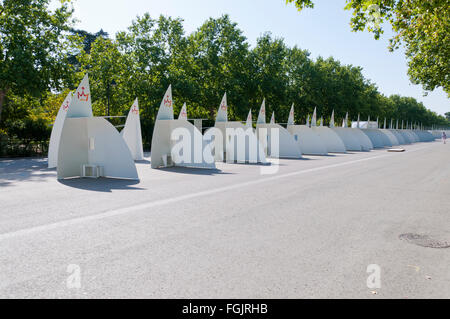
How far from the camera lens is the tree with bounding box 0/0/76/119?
23172mm

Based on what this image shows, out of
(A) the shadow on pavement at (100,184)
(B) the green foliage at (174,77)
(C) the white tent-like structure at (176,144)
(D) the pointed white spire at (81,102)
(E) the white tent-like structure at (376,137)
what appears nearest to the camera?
(A) the shadow on pavement at (100,184)

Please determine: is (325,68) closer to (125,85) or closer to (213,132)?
(125,85)

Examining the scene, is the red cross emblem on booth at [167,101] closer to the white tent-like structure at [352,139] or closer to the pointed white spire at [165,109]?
the pointed white spire at [165,109]

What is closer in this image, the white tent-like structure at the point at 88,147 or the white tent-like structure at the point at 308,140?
the white tent-like structure at the point at 88,147

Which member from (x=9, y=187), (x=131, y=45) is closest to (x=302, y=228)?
(x=9, y=187)

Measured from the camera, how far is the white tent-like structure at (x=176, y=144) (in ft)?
57.3

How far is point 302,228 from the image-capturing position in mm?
7039

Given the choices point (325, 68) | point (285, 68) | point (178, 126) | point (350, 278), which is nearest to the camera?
point (350, 278)

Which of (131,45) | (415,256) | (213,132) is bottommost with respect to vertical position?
(415,256)

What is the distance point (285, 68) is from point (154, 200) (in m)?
50.8

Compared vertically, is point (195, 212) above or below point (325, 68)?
below

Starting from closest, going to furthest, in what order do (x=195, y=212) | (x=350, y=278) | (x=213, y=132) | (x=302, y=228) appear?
(x=350, y=278)
(x=302, y=228)
(x=195, y=212)
(x=213, y=132)

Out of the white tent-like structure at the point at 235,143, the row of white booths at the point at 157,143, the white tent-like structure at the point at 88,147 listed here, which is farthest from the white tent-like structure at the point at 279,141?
the white tent-like structure at the point at 88,147

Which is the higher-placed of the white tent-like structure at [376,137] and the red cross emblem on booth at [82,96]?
the red cross emblem on booth at [82,96]
